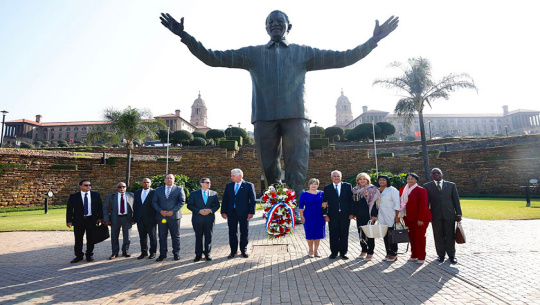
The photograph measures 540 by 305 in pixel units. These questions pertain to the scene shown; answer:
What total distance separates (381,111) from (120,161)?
283 feet

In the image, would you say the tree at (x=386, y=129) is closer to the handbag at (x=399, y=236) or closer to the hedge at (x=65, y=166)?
the hedge at (x=65, y=166)

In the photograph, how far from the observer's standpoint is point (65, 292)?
357cm

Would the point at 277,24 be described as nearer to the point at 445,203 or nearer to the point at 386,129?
the point at 445,203

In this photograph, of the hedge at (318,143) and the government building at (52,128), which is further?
the government building at (52,128)

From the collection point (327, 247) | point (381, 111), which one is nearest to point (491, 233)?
point (327, 247)

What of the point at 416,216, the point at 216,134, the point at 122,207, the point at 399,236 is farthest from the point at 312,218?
the point at 216,134

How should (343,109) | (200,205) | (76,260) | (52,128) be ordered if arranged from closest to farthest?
(200,205)
(76,260)
(52,128)
(343,109)

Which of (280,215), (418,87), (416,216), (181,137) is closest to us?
(416,216)

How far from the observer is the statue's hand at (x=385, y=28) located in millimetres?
5383

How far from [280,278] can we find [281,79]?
3.56 meters

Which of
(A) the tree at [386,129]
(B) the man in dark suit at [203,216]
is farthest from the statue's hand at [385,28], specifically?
(A) the tree at [386,129]

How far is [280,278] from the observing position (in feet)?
12.5

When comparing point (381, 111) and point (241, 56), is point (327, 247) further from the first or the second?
point (381, 111)

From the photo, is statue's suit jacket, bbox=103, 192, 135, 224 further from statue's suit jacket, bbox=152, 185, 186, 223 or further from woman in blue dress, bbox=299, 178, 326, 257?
woman in blue dress, bbox=299, 178, 326, 257
